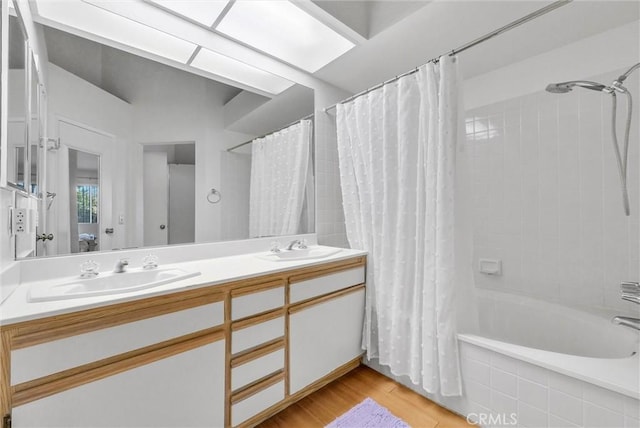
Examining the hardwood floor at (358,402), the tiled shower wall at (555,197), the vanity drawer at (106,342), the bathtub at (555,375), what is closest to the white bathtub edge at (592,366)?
the bathtub at (555,375)

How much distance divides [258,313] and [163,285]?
18.1 inches

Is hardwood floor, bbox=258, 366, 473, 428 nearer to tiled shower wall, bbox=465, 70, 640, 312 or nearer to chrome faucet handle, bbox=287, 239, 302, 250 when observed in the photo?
chrome faucet handle, bbox=287, 239, 302, 250

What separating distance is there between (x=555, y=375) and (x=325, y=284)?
114 cm

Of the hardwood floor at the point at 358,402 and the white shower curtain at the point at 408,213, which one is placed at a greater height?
the white shower curtain at the point at 408,213

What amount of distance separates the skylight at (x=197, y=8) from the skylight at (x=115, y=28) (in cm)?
14

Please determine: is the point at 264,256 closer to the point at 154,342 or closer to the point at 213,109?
the point at 154,342

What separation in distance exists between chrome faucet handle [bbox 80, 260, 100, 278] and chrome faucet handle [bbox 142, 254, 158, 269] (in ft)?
0.62

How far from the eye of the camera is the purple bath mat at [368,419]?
1449mm

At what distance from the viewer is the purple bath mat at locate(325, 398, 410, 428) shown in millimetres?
1449

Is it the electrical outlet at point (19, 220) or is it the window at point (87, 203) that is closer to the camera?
the electrical outlet at point (19, 220)

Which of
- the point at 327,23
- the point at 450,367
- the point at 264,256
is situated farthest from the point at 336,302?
the point at 327,23

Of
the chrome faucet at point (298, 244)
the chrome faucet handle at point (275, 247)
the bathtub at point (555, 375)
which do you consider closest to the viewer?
the bathtub at point (555, 375)

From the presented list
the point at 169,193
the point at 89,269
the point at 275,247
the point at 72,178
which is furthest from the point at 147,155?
the point at 275,247

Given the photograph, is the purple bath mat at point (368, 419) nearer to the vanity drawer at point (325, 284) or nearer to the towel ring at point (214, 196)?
the vanity drawer at point (325, 284)
